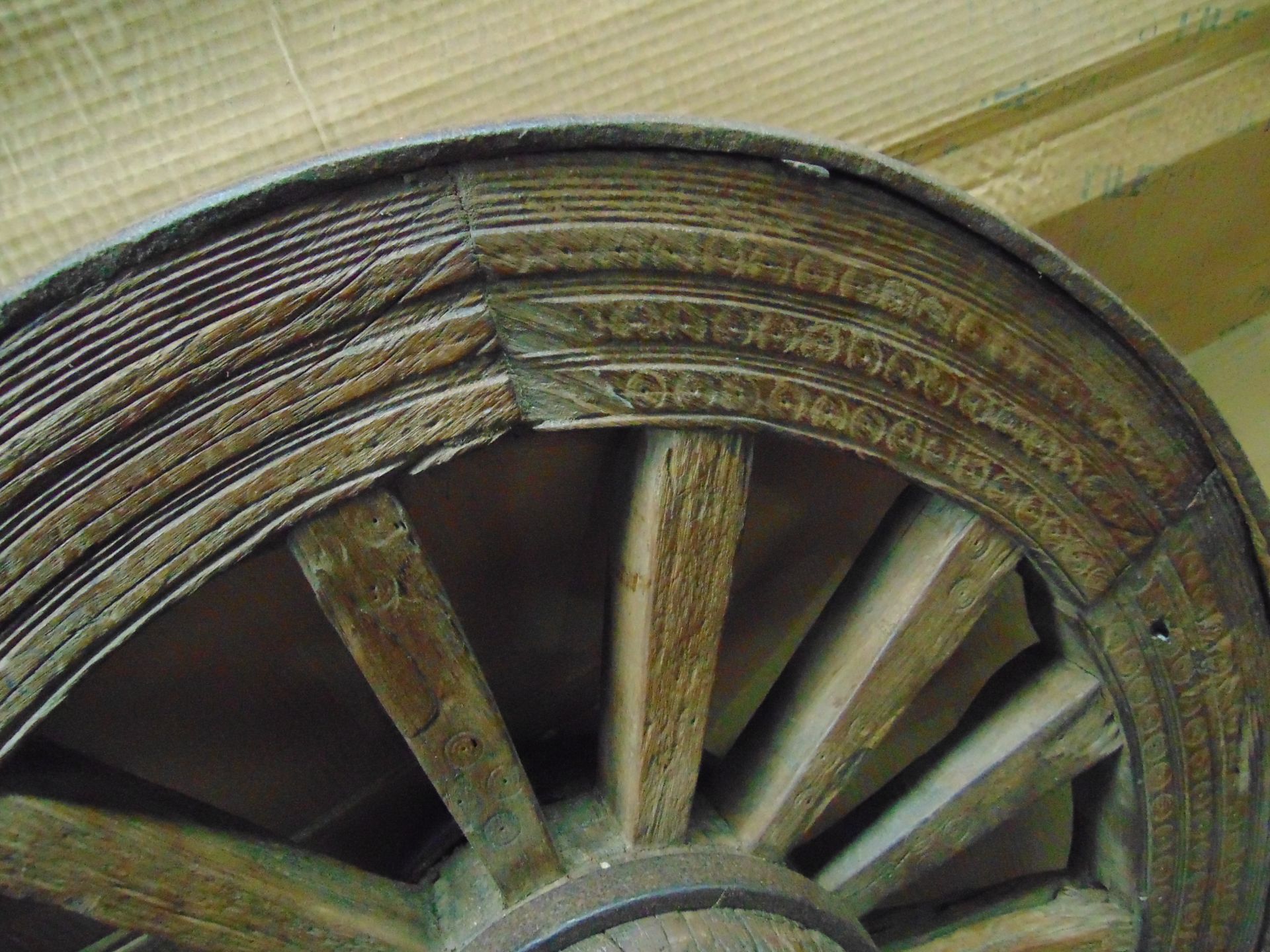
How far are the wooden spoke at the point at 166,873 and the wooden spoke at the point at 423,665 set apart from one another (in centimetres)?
9

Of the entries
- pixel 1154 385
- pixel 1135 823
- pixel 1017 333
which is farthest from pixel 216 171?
pixel 1135 823

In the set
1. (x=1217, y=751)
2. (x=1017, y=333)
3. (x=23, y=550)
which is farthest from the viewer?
(x=1217, y=751)

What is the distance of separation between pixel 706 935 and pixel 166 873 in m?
0.31

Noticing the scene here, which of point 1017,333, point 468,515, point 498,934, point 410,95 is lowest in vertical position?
point 498,934

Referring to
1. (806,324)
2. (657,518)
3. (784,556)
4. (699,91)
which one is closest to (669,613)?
(657,518)

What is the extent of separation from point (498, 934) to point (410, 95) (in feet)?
1.79

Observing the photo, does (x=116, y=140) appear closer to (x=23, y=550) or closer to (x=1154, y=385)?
(x=23, y=550)

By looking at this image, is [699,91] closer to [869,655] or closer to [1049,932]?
[869,655]

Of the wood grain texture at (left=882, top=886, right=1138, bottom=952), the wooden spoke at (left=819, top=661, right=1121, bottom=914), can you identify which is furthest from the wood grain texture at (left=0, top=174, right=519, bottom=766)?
the wood grain texture at (left=882, top=886, right=1138, bottom=952)

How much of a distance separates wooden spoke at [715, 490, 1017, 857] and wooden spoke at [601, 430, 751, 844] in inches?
2.8

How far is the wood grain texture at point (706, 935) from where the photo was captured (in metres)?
0.53

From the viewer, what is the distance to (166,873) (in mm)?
463

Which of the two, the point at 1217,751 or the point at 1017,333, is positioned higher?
the point at 1017,333

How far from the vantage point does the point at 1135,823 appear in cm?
64
